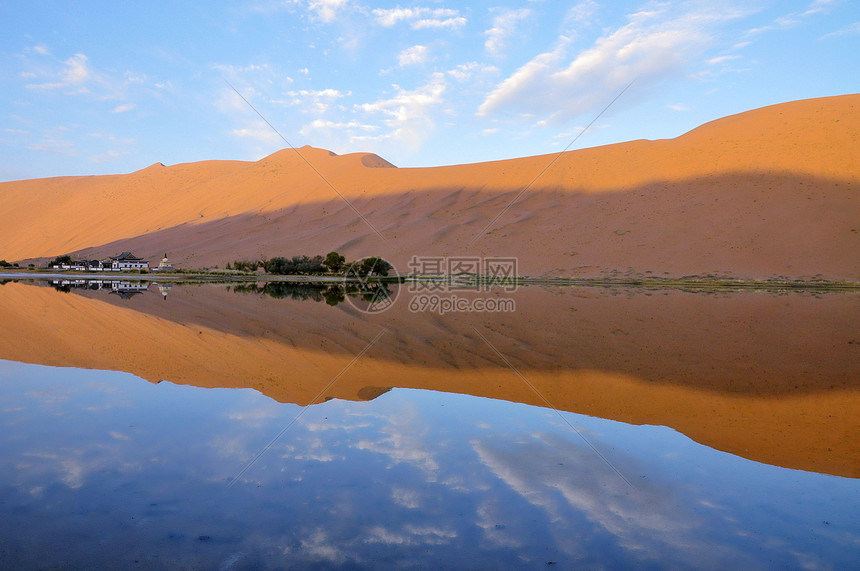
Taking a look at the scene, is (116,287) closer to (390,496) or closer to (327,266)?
(327,266)

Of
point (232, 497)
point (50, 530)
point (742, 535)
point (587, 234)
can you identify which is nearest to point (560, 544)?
point (742, 535)

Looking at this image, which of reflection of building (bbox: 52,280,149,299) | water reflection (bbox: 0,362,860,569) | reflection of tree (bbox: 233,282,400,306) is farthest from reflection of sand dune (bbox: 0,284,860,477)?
reflection of building (bbox: 52,280,149,299)

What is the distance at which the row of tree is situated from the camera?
56.9 meters

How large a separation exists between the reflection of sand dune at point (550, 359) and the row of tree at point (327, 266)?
35.0 metres

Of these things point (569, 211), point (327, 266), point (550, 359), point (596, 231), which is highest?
point (569, 211)

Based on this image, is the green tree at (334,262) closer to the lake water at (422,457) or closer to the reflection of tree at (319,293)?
the reflection of tree at (319,293)

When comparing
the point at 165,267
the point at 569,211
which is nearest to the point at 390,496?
the point at 569,211

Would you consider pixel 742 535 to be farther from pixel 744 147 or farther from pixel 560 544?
pixel 744 147

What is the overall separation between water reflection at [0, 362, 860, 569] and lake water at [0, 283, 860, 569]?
2 cm

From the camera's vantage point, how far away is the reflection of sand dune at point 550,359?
7637mm

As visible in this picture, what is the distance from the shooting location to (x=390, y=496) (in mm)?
4652

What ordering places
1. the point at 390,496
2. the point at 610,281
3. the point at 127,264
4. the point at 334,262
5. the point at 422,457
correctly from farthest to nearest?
the point at 127,264 → the point at 334,262 → the point at 610,281 → the point at 422,457 → the point at 390,496

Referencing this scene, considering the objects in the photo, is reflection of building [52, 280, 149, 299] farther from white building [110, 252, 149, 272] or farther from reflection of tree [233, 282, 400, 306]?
white building [110, 252, 149, 272]

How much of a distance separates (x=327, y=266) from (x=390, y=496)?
5531 cm
